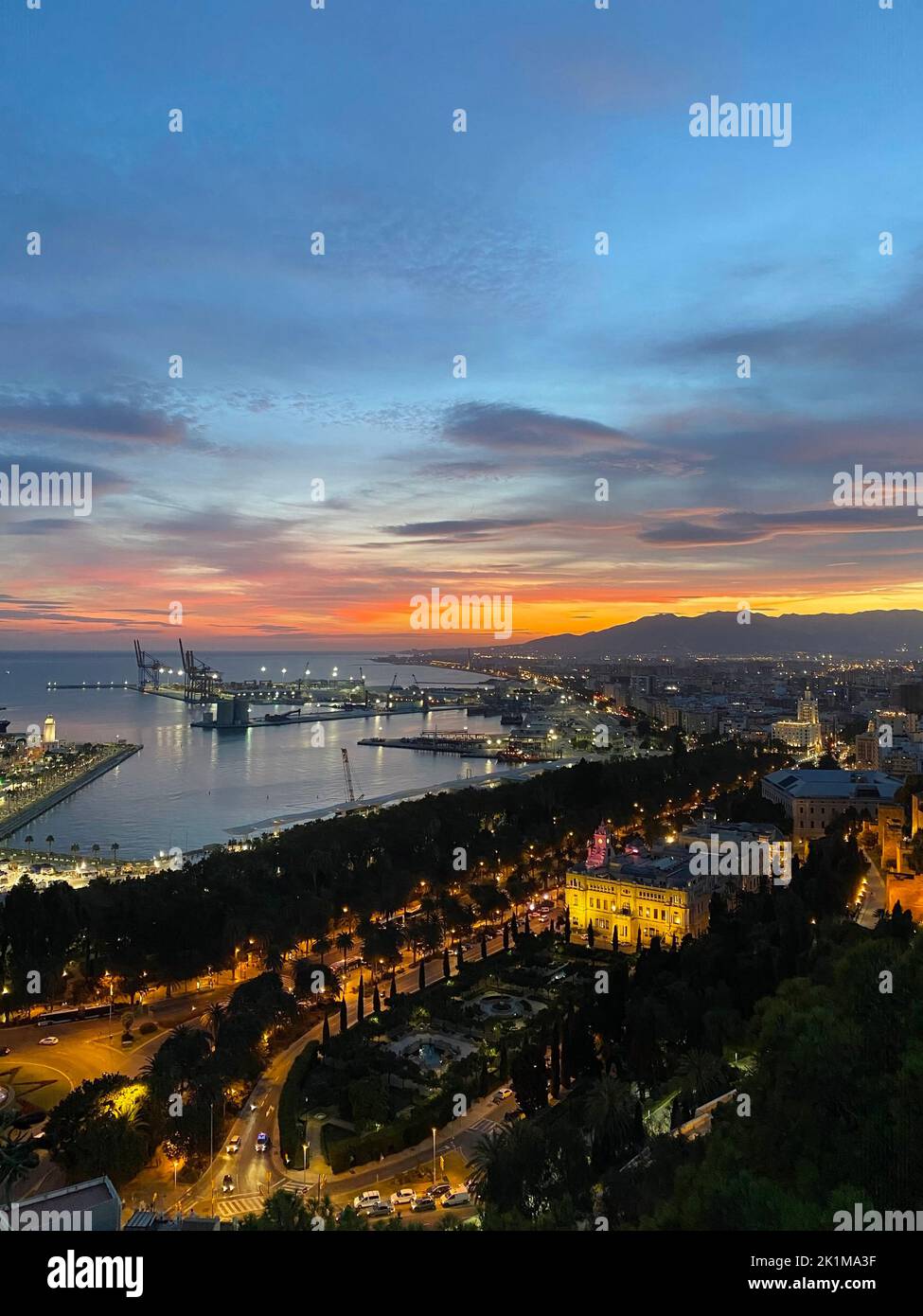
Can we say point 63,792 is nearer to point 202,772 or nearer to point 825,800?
point 202,772

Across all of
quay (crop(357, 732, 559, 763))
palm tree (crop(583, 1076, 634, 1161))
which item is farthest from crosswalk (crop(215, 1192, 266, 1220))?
quay (crop(357, 732, 559, 763))

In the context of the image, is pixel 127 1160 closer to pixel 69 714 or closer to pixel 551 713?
pixel 551 713

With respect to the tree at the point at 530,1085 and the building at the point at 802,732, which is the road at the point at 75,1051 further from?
→ the building at the point at 802,732

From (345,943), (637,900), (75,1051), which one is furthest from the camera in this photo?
(637,900)

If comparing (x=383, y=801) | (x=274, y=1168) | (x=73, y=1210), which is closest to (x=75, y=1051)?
(x=274, y=1168)
